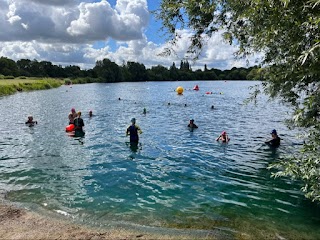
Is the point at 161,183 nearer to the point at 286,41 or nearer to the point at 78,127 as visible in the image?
the point at 286,41

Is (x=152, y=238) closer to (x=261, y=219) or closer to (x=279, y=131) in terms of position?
(x=261, y=219)

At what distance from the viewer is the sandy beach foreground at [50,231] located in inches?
289

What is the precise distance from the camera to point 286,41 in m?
6.92

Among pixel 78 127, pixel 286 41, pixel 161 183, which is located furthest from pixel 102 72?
pixel 286 41

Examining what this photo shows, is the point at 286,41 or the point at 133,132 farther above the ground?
the point at 286,41

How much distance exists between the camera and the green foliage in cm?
607

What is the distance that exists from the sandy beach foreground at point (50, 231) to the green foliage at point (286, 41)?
331 centimetres

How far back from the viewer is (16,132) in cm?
2330

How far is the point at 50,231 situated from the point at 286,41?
23.5ft

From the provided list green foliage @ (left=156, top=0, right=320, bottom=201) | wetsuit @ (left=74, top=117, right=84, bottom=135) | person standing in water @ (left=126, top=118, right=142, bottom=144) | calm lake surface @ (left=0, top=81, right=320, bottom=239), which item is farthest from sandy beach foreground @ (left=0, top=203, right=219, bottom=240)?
wetsuit @ (left=74, top=117, right=84, bottom=135)

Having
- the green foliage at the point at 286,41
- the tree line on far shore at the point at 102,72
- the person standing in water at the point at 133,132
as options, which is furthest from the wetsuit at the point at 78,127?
the tree line on far shore at the point at 102,72

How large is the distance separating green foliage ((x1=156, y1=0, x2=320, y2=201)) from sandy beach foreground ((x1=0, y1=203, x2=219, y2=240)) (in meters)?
3.31

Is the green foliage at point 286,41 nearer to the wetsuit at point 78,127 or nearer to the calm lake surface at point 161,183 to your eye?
the calm lake surface at point 161,183

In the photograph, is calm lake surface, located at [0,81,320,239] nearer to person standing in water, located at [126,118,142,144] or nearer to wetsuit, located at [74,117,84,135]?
person standing in water, located at [126,118,142,144]
